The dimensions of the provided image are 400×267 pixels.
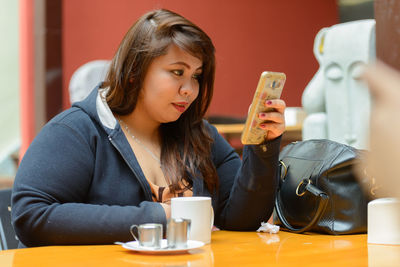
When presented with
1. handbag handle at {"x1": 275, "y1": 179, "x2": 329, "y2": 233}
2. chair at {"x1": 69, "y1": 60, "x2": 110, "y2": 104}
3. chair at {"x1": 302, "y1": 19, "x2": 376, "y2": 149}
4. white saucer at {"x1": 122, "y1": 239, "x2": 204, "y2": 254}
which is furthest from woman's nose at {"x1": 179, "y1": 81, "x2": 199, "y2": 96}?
chair at {"x1": 69, "y1": 60, "x2": 110, "y2": 104}

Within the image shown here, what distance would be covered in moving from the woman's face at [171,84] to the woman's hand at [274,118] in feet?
0.94

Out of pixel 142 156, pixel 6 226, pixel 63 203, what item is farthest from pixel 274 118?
pixel 6 226

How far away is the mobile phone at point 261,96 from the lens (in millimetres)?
1214

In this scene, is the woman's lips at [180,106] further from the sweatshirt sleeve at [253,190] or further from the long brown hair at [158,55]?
the sweatshirt sleeve at [253,190]

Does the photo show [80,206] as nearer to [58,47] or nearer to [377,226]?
[377,226]

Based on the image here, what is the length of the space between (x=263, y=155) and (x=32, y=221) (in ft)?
1.96

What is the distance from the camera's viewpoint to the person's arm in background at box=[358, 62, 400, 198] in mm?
407

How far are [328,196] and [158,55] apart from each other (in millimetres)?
596

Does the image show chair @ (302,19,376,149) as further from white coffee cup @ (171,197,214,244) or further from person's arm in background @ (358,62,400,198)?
person's arm in background @ (358,62,400,198)

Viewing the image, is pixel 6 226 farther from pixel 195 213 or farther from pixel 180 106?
pixel 195 213

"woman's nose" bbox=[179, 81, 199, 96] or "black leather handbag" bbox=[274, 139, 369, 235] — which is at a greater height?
"woman's nose" bbox=[179, 81, 199, 96]

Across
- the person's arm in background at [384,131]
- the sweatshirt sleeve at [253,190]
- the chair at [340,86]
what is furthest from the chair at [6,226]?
the chair at [340,86]

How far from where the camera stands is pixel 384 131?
1.34ft

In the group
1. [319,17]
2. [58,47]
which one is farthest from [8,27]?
[319,17]
